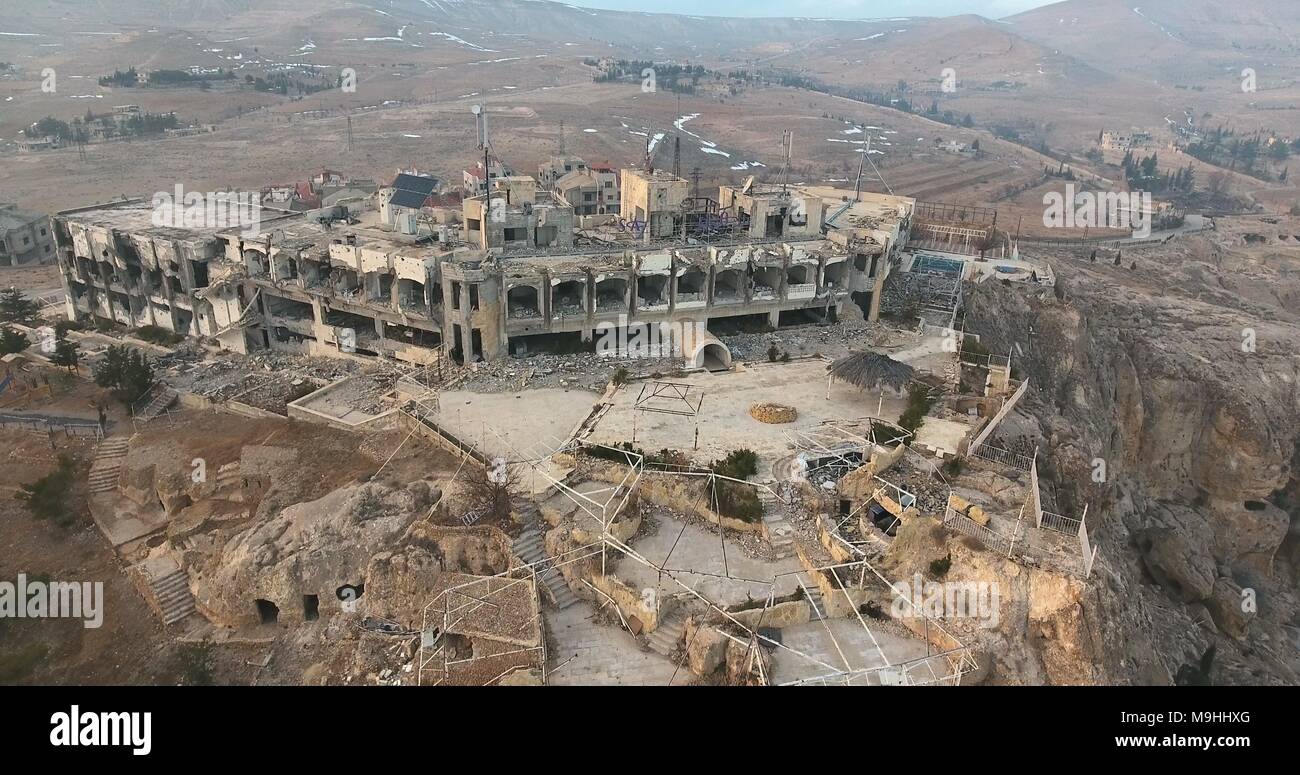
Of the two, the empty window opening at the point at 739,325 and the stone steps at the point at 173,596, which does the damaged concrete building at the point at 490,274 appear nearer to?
the empty window opening at the point at 739,325

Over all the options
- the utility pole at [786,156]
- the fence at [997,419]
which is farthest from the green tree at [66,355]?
the fence at [997,419]

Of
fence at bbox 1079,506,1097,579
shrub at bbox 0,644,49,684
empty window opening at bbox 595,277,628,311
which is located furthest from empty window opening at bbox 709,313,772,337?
shrub at bbox 0,644,49,684

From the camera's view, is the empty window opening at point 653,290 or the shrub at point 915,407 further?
the empty window opening at point 653,290

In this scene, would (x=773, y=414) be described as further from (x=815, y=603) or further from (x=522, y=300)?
(x=522, y=300)

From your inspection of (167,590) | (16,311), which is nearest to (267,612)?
(167,590)
